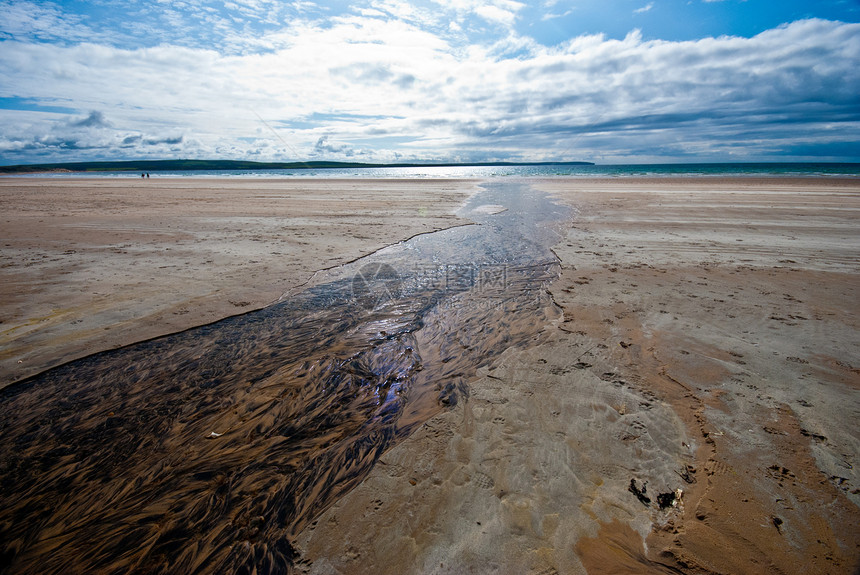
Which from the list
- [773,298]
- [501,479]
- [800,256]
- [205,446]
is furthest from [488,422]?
[800,256]

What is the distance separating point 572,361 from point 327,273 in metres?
6.62

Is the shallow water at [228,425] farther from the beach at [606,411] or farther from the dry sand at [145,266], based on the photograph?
the dry sand at [145,266]

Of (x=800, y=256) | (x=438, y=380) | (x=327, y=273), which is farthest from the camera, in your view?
(x=800, y=256)

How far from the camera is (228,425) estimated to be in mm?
4105

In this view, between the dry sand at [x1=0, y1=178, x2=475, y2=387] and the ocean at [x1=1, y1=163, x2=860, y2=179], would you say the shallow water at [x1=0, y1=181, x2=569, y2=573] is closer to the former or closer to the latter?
the dry sand at [x1=0, y1=178, x2=475, y2=387]

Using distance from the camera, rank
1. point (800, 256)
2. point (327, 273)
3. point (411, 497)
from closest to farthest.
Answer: point (411, 497)
point (327, 273)
point (800, 256)

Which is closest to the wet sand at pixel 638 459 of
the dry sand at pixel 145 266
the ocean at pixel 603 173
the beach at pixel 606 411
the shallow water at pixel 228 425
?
the beach at pixel 606 411

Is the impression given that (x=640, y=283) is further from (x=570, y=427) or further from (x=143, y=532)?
(x=143, y=532)

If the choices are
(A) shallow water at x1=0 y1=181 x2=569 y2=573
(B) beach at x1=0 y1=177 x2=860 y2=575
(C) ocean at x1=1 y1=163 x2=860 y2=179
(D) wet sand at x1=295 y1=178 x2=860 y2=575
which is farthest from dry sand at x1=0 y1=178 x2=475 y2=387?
(C) ocean at x1=1 y1=163 x2=860 y2=179

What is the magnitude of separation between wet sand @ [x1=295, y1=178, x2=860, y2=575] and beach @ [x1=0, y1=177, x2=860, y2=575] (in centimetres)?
2

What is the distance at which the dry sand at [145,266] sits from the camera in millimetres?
6141

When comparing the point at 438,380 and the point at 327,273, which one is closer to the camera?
the point at 438,380

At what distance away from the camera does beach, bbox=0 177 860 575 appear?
2.72m

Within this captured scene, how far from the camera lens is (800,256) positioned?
10.3 meters
